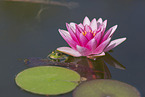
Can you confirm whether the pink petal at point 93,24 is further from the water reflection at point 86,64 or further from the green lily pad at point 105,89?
the green lily pad at point 105,89

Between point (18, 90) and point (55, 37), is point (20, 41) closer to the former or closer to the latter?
point (55, 37)

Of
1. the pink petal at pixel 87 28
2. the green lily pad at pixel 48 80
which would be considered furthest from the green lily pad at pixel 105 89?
the pink petal at pixel 87 28

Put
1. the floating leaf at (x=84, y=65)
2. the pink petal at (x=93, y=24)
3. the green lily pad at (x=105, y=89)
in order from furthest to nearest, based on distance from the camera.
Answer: the pink petal at (x=93, y=24) → the floating leaf at (x=84, y=65) → the green lily pad at (x=105, y=89)

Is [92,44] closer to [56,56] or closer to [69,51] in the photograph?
[69,51]

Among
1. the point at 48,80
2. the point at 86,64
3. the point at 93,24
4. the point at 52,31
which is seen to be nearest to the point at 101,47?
the point at 86,64

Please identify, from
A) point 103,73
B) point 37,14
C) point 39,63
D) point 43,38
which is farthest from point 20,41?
point 103,73

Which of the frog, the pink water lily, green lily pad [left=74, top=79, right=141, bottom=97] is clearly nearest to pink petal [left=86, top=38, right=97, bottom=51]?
the pink water lily

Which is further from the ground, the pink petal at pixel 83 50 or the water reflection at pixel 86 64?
the pink petal at pixel 83 50
